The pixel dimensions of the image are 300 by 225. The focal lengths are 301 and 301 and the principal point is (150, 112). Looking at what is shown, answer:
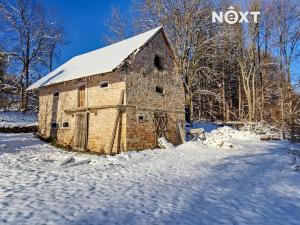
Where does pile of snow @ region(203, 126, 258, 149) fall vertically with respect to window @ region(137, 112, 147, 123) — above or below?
below

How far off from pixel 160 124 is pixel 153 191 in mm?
10565

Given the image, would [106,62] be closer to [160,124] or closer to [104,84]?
[104,84]

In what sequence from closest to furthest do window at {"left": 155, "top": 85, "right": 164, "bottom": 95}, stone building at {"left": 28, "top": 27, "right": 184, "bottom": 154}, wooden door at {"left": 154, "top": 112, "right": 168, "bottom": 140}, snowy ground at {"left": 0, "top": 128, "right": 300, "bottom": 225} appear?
snowy ground at {"left": 0, "top": 128, "right": 300, "bottom": 225} < stone building at {"left": 28, "top": 27, "right": 184, "bottom": 154} < wooden door at {"left": 154, "top": 112, "right": 168, "bottom": 140} < window at {"left": 155, "top": 85, "right": 164, "bottom": 95}

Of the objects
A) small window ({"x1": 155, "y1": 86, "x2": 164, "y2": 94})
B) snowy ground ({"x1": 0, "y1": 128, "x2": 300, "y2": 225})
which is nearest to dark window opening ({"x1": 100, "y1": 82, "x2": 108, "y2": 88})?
small window ({"x1": 155, "y1": 86, "x2": 164, "y2": 94})

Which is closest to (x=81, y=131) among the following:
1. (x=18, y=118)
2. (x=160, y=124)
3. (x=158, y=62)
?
(x=160, y=124)

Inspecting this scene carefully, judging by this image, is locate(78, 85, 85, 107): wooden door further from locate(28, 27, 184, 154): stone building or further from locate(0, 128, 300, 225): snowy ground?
locate(0, 128, 300, 225): snowy ground

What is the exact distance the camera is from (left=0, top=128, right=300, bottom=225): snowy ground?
21.3 ft

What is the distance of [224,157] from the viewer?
1583 centimetres

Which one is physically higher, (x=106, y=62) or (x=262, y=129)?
(x=106, y=62)

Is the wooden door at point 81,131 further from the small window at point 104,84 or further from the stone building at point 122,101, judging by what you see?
the small window at point 104,84

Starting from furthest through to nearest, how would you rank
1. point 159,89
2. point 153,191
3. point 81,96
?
point 159,89, point 81,96, point 153,191

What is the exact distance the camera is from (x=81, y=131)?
19.0m

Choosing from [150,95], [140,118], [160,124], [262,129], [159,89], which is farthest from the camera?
[262,129]

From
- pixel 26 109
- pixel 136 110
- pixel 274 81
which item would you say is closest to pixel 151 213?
pixel 136 110
